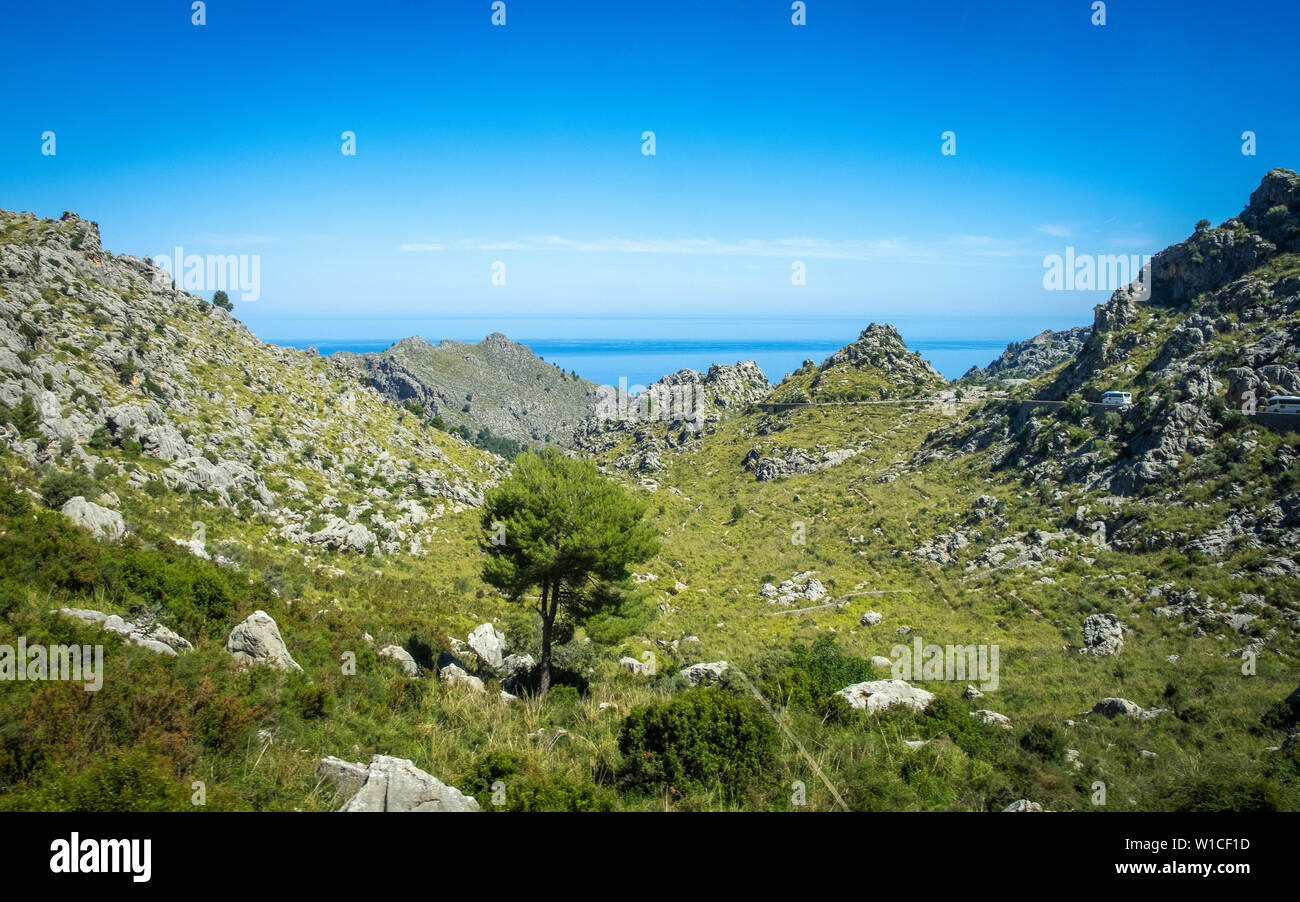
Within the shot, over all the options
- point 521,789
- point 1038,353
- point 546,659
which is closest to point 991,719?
point 546,659

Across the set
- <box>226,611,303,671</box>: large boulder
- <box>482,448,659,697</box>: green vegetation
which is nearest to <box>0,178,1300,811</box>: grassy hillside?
<box>226,611,303,671</box>: large boulder

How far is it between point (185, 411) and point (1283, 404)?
56.6 meters

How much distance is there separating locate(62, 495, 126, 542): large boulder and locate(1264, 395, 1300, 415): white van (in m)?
45.2

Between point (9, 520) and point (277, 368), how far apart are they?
1601 inches

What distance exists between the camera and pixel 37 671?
25.9 feet

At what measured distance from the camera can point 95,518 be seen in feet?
51.3

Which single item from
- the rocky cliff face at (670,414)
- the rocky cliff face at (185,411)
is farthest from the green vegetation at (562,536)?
the rocky cliff face at (670,414)

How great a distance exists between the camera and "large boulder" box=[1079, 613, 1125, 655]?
71.6ft

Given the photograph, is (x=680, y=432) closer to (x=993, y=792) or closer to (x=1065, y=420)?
(x=1065, y=420)

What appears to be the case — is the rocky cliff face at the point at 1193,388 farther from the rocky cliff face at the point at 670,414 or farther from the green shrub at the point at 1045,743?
the rocky cliff face at the point at 670,414

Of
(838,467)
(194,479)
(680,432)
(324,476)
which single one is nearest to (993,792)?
(194,479)

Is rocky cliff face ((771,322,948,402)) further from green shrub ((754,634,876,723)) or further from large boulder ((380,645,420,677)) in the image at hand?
large boulder ((380,645,420,677))

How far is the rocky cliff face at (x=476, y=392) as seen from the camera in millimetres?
155375

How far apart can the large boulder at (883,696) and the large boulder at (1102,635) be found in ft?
42.5
